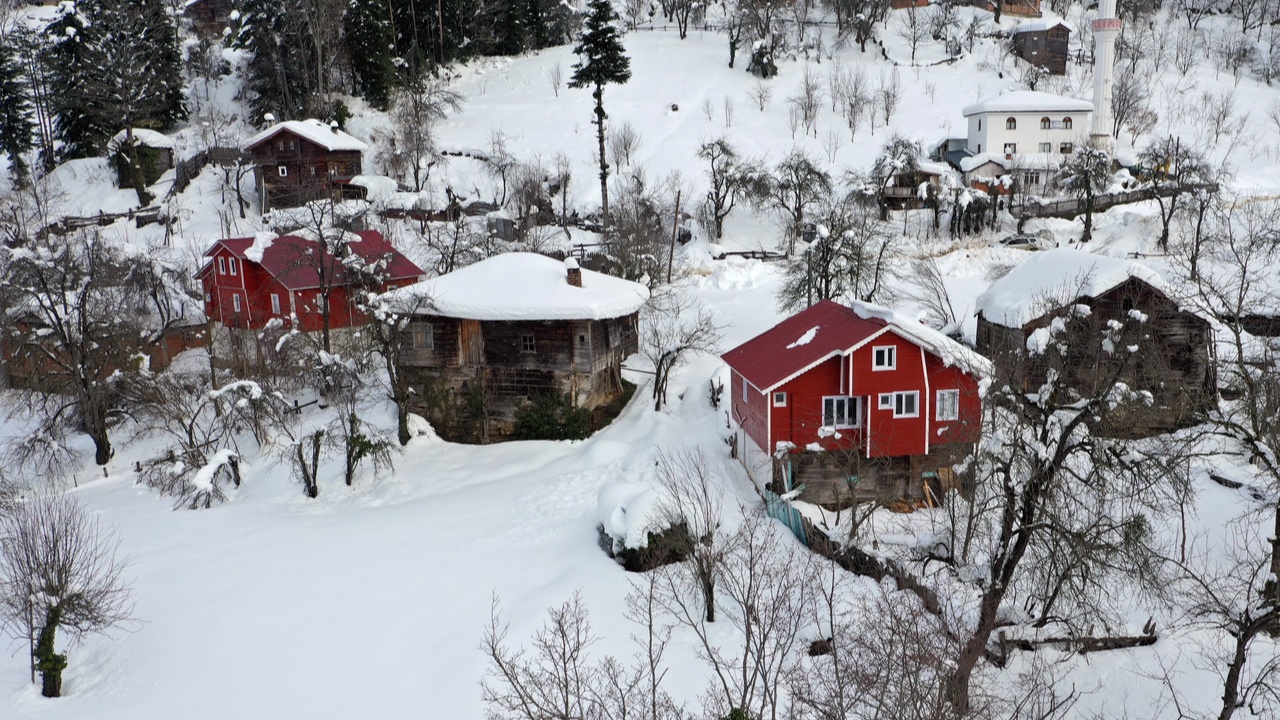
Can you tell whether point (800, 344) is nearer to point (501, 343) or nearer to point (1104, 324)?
point (501, 343)

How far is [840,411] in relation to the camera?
26.6 m

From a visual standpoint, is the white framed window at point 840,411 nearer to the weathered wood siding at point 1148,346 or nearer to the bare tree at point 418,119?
the weathered wood siding at point 1148,346

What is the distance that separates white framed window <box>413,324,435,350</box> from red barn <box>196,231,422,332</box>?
6921mm

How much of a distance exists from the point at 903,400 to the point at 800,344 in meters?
3.47

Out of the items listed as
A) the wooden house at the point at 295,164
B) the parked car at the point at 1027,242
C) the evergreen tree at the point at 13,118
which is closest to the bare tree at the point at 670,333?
the parked car at the point at 1027,242

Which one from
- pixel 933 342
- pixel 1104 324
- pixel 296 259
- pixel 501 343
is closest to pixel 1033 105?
pixel 1104 324

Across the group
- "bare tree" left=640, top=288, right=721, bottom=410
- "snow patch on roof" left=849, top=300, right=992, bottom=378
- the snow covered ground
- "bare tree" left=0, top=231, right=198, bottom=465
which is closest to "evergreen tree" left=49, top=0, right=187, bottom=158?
the snow covered ground

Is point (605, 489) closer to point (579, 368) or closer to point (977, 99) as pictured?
point (579, 368)

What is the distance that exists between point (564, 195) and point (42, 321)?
28637mm

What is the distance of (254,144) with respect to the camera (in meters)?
55.1

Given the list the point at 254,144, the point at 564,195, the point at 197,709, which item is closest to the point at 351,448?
the point at 197,709

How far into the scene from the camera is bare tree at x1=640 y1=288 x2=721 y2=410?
34.2 m

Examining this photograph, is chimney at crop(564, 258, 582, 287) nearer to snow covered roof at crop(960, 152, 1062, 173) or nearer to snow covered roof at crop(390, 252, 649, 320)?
snow covered roof at crop(390, 252, 649, 320)

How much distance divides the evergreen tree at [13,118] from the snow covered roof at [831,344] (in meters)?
53.5
